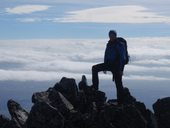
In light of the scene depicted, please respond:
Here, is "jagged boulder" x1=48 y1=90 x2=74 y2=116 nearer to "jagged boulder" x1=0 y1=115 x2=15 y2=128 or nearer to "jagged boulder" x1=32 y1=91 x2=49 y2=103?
"jagged boulder" x1=32 y1=91 x2=49 y2=103

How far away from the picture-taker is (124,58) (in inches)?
1943

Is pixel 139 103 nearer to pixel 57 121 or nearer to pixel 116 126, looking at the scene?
pixel 116 126

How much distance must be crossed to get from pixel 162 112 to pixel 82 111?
20.0 feet

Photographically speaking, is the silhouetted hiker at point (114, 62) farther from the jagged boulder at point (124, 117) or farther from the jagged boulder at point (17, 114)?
the jagged boulder at point (17, 114)

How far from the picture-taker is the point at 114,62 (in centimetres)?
4925

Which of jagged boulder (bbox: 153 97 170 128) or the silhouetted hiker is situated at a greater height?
the silhouetted hiker

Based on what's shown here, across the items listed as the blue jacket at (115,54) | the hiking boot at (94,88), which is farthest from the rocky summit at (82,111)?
the blue jacket at (115,54)

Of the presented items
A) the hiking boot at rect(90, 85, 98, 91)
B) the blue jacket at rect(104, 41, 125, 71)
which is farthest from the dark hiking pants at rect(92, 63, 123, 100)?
the hiking boot at rect(90, 85, 98, 91)

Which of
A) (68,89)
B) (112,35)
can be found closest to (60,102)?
(68,89)

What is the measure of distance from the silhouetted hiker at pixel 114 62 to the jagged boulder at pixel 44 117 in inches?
208

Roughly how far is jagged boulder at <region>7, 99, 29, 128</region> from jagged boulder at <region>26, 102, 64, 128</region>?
1898 mm

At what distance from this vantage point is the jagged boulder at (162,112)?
48.9m

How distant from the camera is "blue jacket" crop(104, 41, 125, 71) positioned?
4891 centimetres

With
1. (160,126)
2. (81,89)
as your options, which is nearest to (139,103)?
(160,126)
